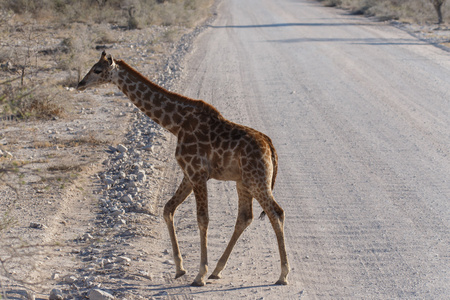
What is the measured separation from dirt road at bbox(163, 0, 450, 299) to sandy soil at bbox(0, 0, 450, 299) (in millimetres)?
26

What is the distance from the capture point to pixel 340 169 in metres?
9.62

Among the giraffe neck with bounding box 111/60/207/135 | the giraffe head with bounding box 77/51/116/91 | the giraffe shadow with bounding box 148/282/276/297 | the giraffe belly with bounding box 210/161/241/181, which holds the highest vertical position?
the giraffe head with bounding box 77/51/116/91

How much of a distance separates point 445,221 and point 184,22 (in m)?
23.5

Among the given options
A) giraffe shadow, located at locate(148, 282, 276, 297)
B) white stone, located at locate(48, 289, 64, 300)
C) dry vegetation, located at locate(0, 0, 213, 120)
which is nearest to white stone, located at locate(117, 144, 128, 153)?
dry vegetation, located at locate(0, 0, 213, 120)

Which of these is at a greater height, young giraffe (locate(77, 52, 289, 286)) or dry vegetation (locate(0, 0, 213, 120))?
young giraffe (locate(77, 52, 289, 286))

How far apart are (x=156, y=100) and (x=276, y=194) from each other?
2943 mm

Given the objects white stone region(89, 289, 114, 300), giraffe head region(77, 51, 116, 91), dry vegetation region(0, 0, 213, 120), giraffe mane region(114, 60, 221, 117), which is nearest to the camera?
white stone region(89, 289, 114, 300)

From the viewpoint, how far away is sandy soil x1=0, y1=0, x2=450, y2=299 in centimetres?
606

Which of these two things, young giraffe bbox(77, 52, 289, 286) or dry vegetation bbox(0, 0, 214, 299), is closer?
young giraffe bbox(77, 52, 289, 286)

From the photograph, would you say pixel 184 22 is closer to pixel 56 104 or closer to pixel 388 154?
pixel 56 104

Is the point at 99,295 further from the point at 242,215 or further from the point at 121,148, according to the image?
the point at 121,148

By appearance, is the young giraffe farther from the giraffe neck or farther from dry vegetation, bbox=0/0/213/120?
dry vegetation, bbox=0/0/213/120

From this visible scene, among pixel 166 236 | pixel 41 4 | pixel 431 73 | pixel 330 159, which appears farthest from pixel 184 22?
pixel 166 236

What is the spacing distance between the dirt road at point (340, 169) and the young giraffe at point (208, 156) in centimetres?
46
